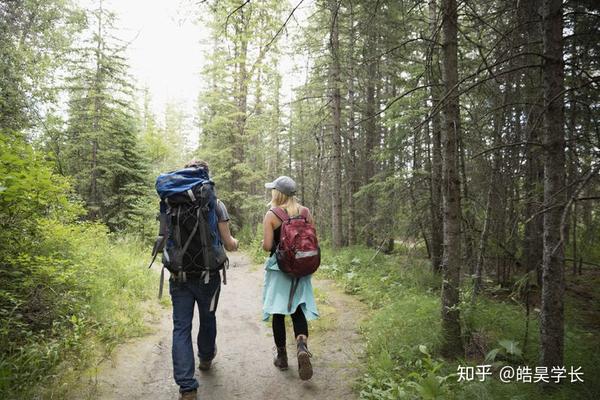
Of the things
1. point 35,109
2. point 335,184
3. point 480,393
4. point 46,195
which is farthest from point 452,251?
point 35,109

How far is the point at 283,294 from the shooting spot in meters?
4.30

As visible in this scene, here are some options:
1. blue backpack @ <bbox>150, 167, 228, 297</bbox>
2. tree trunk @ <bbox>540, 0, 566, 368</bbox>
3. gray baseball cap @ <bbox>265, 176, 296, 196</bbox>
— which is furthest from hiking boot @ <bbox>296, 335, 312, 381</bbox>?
tree trunk @ <bbox>540, 0, 566, 368</bbox>

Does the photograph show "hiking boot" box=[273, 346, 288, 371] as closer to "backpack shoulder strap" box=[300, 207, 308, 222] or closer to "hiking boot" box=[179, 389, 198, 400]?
"hiking boot" box=[179, 389, 198, 400]

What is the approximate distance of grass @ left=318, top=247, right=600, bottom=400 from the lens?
3346 millimetres

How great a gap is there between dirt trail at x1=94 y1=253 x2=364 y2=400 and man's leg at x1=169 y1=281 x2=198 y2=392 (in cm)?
45

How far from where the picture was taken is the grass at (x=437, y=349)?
11.0 feet

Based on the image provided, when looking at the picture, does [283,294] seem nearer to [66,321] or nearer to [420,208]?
[66,321]

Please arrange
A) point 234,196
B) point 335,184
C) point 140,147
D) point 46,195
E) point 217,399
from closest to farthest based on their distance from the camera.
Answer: point 217,399 → point 46,195 → point 335,184 → point 140,147 → point 234,196

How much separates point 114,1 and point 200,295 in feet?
47.9

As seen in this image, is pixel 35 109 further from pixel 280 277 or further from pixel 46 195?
pixel 280 277

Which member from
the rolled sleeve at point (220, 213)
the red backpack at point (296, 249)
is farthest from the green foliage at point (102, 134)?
the red backpack at point (296, 249)

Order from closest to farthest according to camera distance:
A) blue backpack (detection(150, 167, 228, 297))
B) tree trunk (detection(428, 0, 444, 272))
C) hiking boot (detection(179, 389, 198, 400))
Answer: hiking boot (detection(179, 389, 198, 400)) → blue backpack (detection(150, 167, 228, 297)) → tree trunk (detection(428, 0, 444, 272))

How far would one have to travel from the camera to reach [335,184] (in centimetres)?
1201

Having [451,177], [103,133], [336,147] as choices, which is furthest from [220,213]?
[103,133]
